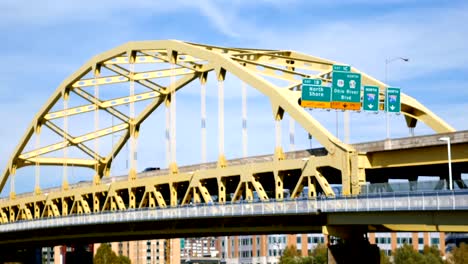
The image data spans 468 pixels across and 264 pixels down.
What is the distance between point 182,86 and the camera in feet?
333

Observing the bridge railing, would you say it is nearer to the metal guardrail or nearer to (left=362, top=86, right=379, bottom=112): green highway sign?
the metal guardrail

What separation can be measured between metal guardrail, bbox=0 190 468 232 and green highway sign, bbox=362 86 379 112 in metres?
13.1

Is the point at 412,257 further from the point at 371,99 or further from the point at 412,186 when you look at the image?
the point at 412,186

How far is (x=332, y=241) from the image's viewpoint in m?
63.7

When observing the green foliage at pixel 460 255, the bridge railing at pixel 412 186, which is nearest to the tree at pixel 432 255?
the green foliage at pixel 460 255

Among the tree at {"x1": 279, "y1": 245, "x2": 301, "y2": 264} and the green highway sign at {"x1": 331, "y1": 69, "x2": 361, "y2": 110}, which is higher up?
the green highway sign at {"x1": 331, "y1": 69, "x2": 361, "y2": 110}

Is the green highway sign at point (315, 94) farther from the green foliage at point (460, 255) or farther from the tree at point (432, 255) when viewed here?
the tree at point (432, 255)

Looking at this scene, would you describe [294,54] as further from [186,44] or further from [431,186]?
[431,186]

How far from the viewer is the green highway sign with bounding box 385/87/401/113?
7275 cm

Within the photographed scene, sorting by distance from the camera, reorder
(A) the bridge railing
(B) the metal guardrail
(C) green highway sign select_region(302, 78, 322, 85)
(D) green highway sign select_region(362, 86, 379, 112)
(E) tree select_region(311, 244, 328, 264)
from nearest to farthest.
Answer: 1. (B) the metal guardrail
2. (A) the bridge railing
3. (C) green highway sign select_region(302, 78, 322, 85)
4. (D) green highway sign select_region(362, 86, 379, 112)
5. (E) tree select_region(311, 244, 328, 264)

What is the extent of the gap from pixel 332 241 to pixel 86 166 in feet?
223

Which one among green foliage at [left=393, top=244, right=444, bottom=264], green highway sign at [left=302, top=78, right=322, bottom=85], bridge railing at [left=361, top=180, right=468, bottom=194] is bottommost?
green foliage at [left=393, top=244, right=444, bottom=264]

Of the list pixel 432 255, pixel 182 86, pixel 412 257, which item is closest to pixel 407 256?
pixel 412 257

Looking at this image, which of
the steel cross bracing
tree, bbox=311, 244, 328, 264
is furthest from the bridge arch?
tree, bbox=311, 244, 328, 264
